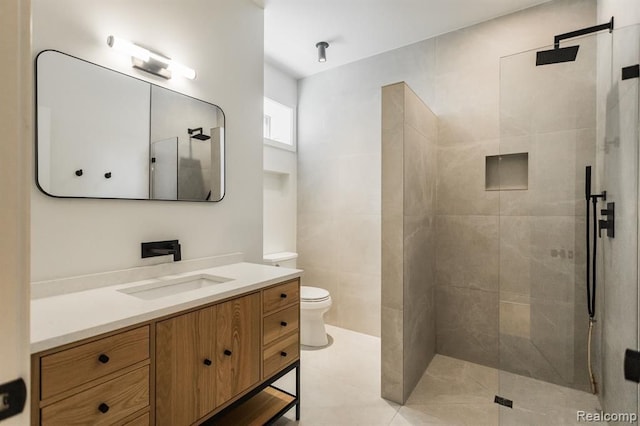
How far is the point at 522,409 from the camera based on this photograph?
1.83m

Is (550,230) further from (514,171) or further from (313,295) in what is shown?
(313,295)

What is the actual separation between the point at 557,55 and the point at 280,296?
2.03 metres

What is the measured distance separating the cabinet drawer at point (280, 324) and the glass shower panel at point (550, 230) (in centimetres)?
137

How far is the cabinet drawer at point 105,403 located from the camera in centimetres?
91

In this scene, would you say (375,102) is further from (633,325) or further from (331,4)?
(633,325)

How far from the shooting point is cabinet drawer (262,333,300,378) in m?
1.62

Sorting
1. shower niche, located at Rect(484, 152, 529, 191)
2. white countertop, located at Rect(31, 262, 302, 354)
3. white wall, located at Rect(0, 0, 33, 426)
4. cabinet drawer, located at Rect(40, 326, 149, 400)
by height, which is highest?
shower niche, located at Rect(484, 152, 529, 191)

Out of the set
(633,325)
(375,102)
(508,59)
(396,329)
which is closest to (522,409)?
(396,329)

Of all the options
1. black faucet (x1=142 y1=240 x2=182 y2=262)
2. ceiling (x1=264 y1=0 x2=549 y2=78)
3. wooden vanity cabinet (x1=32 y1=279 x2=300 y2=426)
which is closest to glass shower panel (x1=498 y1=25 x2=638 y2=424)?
ceiling (x1=264 y1=0 x2=549 y2=78)

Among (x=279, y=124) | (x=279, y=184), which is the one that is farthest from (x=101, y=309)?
(x=279, y=124)

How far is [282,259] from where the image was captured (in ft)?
10.1

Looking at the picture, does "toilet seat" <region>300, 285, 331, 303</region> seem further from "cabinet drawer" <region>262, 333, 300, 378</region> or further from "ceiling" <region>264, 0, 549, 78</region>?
"ceiling" <region>264, 0, 549, 78</region>

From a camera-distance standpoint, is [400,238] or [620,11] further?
[400,238]

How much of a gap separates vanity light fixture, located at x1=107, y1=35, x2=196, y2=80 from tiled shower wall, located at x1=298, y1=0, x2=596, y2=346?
1737mm
